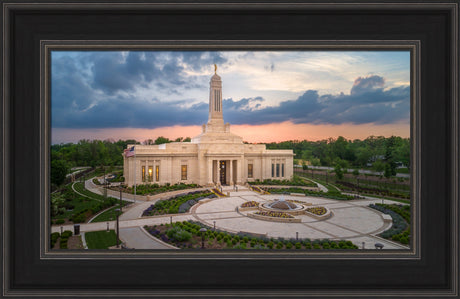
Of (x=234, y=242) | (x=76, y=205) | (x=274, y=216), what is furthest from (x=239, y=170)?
(x=234, y=242)

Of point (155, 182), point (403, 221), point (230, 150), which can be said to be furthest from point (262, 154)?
point (403, 221)

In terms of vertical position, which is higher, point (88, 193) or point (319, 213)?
point (88, 193)

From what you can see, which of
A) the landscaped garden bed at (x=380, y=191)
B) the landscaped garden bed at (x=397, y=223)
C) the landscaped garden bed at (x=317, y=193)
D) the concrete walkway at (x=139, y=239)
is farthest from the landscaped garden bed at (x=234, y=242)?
the landscaped garden bed at (x=380, y=191)

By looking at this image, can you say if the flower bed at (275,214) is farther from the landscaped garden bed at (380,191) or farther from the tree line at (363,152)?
the landscaped garden bed at (380,191)

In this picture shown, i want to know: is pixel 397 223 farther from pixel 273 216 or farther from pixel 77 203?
pixel 77 203

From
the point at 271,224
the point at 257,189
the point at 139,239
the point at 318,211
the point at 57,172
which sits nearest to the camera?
Answer: the point at 139,239

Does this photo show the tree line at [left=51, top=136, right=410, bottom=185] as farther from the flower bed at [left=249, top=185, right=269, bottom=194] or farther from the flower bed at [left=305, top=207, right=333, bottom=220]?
the flower bed at [left=249, top=185, right=269, bottom=194]

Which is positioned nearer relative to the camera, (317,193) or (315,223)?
(315,223)

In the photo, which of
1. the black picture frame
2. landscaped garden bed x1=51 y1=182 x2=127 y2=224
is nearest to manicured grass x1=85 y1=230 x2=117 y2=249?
landscaped garden bed x1=51 y1=182 x2=127 y2=224
